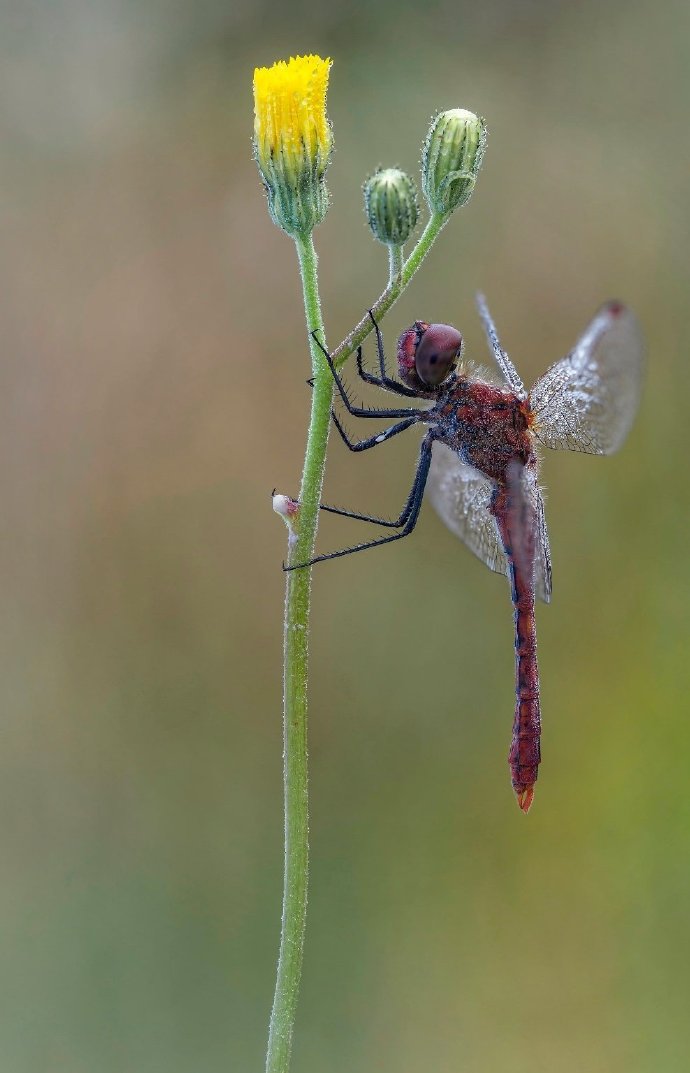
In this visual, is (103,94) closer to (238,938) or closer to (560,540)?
(560,540)

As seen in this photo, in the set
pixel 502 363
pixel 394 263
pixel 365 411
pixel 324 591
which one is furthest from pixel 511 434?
pixel 324 591

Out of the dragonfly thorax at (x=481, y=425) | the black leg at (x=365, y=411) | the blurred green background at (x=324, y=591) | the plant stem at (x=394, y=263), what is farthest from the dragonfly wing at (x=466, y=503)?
the blurred green background at (x=324, y=591)

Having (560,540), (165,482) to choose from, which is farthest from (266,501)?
(560,540)

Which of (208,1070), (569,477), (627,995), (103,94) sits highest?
(103,94)

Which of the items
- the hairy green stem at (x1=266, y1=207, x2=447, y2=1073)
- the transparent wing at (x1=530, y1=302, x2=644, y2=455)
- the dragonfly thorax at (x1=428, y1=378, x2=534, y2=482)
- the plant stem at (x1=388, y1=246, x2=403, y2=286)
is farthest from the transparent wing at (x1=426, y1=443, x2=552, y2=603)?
the hairy green stem at (x1=266, y1=207, x2=447, y2=1073)

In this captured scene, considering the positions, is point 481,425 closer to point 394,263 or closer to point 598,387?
point 598,387

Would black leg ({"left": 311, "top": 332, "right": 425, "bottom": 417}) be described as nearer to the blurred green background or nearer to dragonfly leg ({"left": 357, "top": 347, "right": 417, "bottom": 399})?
dragonfly leg ({"left": 357, "top": 347, "right": 417, "bottom": 399})
